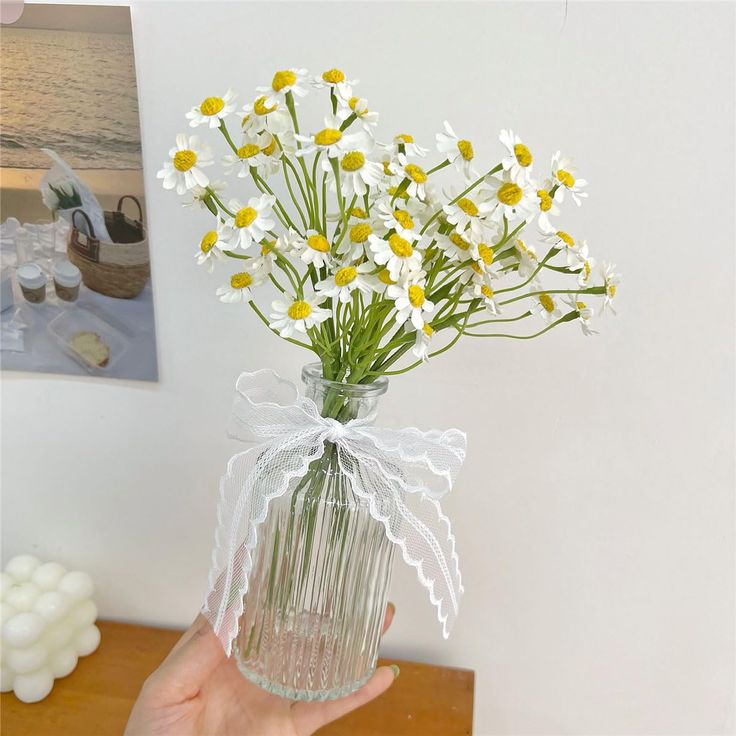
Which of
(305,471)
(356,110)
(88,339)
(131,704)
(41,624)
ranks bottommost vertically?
(131,704)

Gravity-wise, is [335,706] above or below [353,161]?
below

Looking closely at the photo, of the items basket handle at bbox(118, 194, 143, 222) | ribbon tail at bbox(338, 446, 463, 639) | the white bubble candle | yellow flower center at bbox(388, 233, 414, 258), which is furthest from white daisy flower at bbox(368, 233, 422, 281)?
the white bubble candle

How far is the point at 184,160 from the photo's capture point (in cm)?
65

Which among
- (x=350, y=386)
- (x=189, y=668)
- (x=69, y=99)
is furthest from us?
(x=69, y=99)

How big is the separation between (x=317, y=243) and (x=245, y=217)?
68mm

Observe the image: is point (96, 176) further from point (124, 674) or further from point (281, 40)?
point (124, 674)

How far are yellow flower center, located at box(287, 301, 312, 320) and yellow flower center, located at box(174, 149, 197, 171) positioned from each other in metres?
Result: 0.17

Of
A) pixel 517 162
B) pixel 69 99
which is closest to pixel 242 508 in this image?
pixel 517 162

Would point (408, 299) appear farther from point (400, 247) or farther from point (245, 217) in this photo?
point (245, 217)

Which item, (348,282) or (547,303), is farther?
(547,303)

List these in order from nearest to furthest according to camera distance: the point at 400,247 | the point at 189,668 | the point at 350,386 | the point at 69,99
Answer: the point at 400,247 < the point at 350,386 < the point at 189,668 < the point at 69,99

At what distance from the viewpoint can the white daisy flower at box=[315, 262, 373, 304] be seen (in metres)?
0.59

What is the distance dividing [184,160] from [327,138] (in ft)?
0.50

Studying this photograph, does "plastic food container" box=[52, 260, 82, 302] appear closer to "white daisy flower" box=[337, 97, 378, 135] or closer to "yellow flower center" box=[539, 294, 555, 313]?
"white daisy flower" box=[337, 97, 378, 135]
